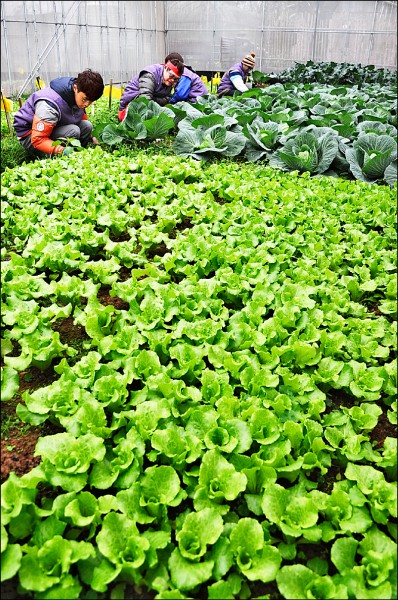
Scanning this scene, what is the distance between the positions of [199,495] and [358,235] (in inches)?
129

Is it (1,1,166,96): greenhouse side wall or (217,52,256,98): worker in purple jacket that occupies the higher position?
(1,1,166,96): greenhouse side wall

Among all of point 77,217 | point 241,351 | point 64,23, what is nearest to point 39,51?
point 64,23

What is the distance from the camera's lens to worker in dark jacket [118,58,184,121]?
29.7 ft

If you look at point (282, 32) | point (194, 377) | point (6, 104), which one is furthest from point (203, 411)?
point (282, 32)

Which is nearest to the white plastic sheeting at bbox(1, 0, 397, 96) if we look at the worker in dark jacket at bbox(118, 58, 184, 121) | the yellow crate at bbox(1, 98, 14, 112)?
the yellow crate at bbox(1, 98, 14, 112)

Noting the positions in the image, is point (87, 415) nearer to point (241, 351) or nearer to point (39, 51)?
point (241, 351)

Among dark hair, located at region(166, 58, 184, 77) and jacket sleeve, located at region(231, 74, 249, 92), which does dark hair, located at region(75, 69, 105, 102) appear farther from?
jacket sleeve, located at region(231, 74, 249, 92)

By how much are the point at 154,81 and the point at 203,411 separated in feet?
26.5

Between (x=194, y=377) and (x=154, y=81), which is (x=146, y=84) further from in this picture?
(x=194, y=377)

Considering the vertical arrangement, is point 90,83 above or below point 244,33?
below

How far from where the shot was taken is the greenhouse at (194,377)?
1977 mm

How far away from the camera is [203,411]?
8.32 ft

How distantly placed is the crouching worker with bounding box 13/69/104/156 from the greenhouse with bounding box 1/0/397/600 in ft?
0.10

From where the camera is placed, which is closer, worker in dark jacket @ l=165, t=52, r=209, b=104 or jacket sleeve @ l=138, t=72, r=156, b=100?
jacket sleeve @ l=138, t=72, r=156, b=100
